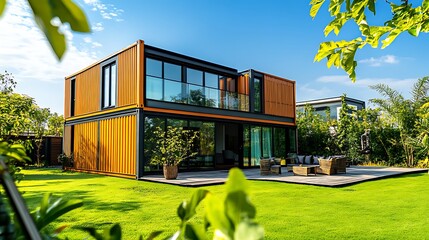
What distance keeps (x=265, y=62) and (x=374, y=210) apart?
633 inches

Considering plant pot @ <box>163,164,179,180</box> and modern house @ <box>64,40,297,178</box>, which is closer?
plant pot @ <box>163,164,179,180</box>

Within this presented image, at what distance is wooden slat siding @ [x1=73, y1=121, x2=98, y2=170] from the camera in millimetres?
14828

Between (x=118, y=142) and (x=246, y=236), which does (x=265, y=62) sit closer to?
(x=118, y=142)

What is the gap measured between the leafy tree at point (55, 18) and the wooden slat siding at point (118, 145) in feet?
39.7

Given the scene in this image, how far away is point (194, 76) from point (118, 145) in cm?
531

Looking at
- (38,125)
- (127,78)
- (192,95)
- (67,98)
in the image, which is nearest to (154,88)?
(127,78)

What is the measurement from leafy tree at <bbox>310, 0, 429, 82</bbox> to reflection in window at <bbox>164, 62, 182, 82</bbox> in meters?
12.9

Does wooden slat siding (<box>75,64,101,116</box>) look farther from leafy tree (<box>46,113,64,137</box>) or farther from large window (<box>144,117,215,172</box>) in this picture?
leafy tree (<box>46,113,64,137</box>)

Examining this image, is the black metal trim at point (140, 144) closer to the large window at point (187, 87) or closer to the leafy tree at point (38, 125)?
the large window at point (187, 87)

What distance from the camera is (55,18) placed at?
0.37 m

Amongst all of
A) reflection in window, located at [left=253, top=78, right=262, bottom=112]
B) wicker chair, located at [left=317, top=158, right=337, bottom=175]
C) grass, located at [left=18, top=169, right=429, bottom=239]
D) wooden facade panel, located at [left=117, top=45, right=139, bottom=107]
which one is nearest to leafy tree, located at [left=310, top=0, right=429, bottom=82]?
grass, located at [left=18, top=169, right=429, bottom=239]

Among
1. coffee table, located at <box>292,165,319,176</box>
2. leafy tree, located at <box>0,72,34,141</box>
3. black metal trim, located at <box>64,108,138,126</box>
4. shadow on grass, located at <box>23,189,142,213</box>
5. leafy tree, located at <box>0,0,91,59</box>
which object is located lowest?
shadow on grass, located at <box>23,189,142,213</box>

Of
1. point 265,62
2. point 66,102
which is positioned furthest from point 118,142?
point 265,62

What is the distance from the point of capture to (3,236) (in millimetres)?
490
